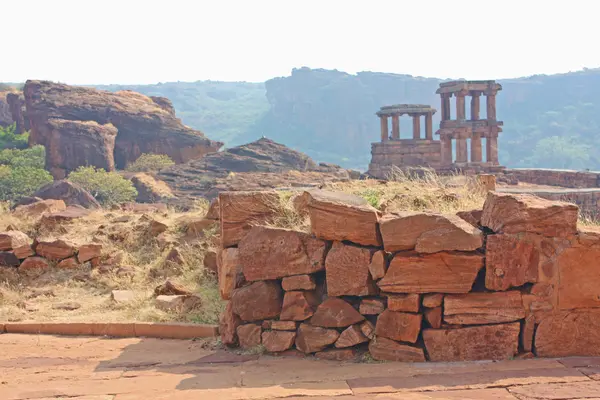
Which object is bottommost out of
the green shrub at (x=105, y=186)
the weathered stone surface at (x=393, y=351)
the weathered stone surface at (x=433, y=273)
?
the green shrub at (x=105, y=186)

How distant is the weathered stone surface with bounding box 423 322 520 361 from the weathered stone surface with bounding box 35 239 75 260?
6.38m

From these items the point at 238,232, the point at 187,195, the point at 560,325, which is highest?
the point at 238,232

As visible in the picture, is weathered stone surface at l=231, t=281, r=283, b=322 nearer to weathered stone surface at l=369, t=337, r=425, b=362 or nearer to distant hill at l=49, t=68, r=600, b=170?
weathered stone surface at l=369, t=337, r=425, b=362

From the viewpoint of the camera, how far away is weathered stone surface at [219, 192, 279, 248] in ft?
23.7

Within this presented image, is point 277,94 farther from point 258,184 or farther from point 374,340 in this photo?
point 374,340

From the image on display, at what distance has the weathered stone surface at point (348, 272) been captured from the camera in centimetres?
580

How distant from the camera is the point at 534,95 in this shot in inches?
→ 6457

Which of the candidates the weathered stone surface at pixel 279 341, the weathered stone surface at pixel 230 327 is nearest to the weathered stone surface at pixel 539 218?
the weathered stone surface at pixel 279 341

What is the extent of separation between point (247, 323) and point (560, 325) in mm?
2728

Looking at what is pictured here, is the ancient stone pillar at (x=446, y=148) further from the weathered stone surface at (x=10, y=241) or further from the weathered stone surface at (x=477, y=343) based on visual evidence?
the weathered stone surface at (x=477, y=343)

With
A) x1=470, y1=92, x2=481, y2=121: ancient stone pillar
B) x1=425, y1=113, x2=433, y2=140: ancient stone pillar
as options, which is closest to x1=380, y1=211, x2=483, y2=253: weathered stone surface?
x1=470, y1=92, x2=481, y2=121: ancient stone pillar

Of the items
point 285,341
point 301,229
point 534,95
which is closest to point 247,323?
point 285,341

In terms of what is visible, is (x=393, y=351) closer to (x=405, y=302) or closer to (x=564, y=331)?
(x=405, y=302)

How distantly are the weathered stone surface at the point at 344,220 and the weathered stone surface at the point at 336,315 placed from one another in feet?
1.83
